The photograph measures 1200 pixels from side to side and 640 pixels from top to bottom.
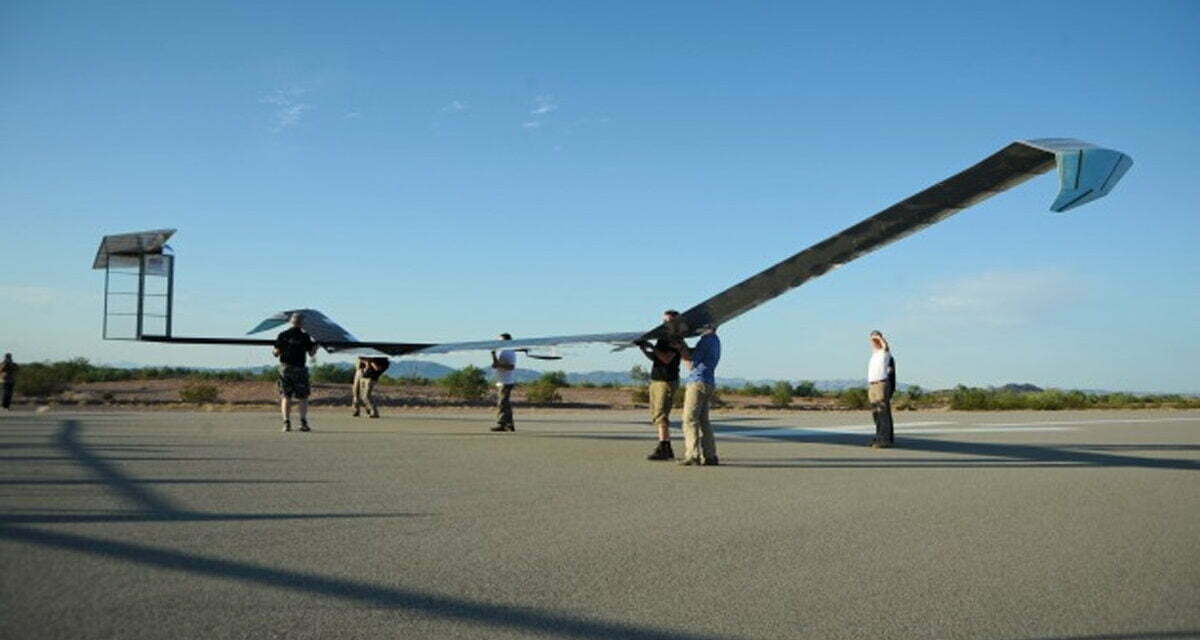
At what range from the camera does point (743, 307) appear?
11.5 metres

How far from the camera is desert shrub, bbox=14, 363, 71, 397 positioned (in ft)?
120

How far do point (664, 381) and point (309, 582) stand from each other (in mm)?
7812

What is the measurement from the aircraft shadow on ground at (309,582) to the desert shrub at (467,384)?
36777mm

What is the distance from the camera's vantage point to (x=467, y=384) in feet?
144

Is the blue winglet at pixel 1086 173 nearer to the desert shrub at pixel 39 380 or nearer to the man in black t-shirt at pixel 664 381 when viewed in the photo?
the man in black t-shirt at pixel 664 381

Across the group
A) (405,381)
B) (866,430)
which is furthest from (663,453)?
(405,381)

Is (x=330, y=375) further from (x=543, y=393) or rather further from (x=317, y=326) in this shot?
(x=317, y=326)

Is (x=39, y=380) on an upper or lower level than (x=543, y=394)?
upper

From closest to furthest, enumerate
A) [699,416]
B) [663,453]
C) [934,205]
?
[934,205] → [699,416] → [663,453]

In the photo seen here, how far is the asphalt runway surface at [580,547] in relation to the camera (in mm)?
3906

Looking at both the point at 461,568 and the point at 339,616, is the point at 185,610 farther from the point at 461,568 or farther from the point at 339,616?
the point at 461,568

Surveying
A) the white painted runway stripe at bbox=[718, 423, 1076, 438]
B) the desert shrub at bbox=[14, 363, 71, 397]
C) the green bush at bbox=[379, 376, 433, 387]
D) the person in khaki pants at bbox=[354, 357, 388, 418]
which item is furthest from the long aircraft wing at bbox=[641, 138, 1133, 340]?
the green bush at bbox=[379, 376, 433, 387]

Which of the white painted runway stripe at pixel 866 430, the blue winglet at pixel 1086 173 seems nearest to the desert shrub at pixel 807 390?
the white painted runway stripe at pixel 866 430

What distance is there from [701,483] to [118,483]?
5723mm
